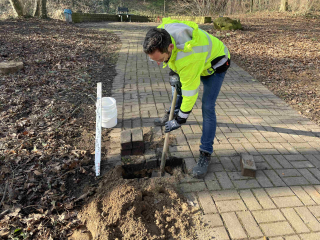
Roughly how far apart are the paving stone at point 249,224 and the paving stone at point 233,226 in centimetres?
5

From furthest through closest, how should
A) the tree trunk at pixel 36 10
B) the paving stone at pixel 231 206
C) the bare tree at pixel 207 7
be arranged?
the bare tree at pixel 207 7, the tree trunk at pixel 36 10, the paving stone at pixel 231 206

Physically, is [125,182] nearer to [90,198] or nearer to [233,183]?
[90,198]

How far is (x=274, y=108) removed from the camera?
462 centimetres

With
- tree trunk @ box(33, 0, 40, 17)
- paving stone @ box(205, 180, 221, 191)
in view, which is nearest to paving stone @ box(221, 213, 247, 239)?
paving stone @ box(205, 180, 221, 191)

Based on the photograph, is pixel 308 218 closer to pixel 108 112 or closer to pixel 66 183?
A: pixel 66 183

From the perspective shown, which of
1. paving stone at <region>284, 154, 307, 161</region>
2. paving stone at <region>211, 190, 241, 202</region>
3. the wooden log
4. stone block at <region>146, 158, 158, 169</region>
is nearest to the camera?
paving stone at <region>211, 190, 241, 202</region>

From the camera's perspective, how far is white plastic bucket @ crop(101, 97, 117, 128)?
356cm

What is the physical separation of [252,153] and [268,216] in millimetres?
1067

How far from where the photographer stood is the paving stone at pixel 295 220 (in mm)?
2236

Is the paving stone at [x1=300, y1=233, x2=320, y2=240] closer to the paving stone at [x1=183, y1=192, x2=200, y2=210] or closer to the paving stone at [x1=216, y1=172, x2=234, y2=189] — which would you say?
the paving stone at [x1=216, y1=172, x2=234, y2=189]

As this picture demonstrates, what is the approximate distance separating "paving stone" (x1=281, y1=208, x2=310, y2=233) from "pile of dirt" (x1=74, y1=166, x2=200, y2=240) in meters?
0.98

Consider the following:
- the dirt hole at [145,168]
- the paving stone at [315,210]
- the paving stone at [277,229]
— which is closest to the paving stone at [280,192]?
the paving stone at [315,210]

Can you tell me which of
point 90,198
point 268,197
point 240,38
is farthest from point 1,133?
point 240,38

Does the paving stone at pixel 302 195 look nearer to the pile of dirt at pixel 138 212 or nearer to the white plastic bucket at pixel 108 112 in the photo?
the pile of dirt at pixel 138 212
